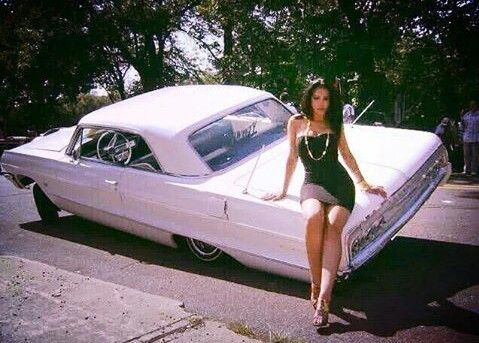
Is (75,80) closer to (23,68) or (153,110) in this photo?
(23,68)

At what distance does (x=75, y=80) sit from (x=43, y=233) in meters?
19.3

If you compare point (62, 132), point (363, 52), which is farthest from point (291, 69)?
point (62, 132)

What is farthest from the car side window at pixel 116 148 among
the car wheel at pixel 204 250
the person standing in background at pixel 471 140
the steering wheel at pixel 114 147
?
the person standing in background at pixel 471 140

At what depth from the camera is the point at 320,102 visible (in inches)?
136

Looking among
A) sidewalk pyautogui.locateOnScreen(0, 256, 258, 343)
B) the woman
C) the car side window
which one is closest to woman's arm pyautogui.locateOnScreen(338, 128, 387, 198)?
the woman

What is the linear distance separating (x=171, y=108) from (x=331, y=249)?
2484mm

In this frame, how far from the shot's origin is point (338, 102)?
3.52 meters

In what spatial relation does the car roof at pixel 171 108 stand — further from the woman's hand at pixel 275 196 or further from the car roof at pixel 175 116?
the woman's hand at pixel 275 196

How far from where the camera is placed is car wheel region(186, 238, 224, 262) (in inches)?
171

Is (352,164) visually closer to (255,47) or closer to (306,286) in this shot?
(306,286)

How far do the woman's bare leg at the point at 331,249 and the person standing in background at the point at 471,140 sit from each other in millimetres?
7377

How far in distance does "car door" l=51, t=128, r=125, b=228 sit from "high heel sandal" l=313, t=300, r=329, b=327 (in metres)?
2.40

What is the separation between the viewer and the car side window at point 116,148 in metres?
4.51

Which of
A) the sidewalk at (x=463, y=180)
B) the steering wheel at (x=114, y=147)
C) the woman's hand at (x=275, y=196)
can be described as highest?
the steering wheel at (x=114, y=147)
